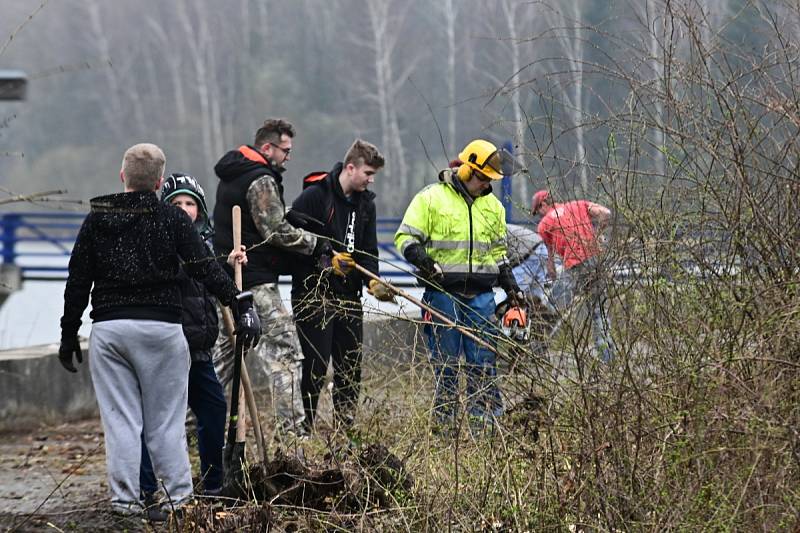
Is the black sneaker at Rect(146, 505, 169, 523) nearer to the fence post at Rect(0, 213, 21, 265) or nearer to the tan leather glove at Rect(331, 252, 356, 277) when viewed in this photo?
the tan leather glove at Rect(331, 252, 356, 277)

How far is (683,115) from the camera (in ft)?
16.3

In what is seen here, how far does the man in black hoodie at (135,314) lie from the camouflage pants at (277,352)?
140 cm

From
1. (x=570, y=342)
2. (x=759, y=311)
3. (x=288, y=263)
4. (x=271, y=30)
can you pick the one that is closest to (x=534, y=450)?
(x=570, y=342)

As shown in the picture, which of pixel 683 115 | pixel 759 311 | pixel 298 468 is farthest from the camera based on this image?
pixel 298 468

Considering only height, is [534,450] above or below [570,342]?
below

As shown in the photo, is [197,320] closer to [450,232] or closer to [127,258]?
[127,258]

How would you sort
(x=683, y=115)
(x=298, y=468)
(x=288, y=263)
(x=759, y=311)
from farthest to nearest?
(x=288, y=263) → (x=298, y=468) → (x=683, y=115) → (x=759, y=311)

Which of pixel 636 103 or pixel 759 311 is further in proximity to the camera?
pixel 636 103

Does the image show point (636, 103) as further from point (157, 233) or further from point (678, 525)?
point (157, 233)

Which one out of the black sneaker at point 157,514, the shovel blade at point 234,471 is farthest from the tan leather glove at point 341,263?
the black sneaker at point 157,514

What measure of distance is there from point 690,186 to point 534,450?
1145 millimetres

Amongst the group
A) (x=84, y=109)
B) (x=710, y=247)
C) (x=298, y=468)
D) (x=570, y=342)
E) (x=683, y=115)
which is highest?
(x=84, y=109)

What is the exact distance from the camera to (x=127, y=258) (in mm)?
5711

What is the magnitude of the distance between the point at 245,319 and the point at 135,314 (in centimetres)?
50
